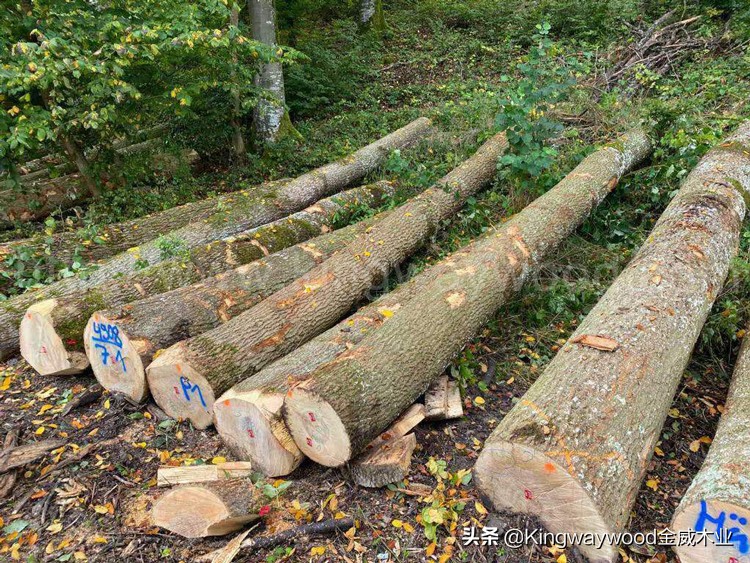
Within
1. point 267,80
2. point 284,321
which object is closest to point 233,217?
point 284,321

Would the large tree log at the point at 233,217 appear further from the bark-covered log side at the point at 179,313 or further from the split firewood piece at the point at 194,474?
the split firewood piece at the point at 194,474

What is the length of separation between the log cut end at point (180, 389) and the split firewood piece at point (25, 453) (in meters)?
0.69

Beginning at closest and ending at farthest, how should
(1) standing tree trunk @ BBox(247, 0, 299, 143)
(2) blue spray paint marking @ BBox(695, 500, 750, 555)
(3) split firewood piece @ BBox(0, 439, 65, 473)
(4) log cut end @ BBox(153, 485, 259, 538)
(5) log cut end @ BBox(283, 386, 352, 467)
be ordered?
(2) blue spray paint marking @ BBox(695, 500, 750, 555) < (4) log cut end @ BBox(153, 485, 259, 538) < (5) log cut end @ BBox(283, 386, 352, 467) < (3) split firewood piece @ BBox(0, 439, 65, 473) < (1) standing tree trunk @ BBox(247, 0, 299, 143)

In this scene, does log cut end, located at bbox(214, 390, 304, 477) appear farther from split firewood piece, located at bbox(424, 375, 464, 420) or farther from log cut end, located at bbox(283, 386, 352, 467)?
split firewood piece, located at bbox(424, 375, 464, 420)

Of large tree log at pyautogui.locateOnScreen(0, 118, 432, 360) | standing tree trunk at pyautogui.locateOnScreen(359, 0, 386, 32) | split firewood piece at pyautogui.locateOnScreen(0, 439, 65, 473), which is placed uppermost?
standing tree trunk at pyautogui.locateOnScreen(359, 0, 386, 32)

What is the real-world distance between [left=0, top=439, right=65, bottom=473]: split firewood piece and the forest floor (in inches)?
2.1

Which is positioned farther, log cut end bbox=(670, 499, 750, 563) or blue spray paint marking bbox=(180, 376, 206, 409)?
blue spray paint marking bbox=(180, 376, 206, 409)

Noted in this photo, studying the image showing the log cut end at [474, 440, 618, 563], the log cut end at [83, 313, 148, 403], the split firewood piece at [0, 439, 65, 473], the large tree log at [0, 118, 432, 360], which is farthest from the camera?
the large tree log at [0, 118, 432, 360]

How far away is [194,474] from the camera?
9.75 feet

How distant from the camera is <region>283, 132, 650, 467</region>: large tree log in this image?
9.43ft

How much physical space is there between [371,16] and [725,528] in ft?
48.3

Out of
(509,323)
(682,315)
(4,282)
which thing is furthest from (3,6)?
(682,315)

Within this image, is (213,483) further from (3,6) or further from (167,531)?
(3,6)

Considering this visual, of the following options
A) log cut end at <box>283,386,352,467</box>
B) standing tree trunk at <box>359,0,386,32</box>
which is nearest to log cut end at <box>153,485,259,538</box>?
log cut end at <box>283,386,352,467</box>
